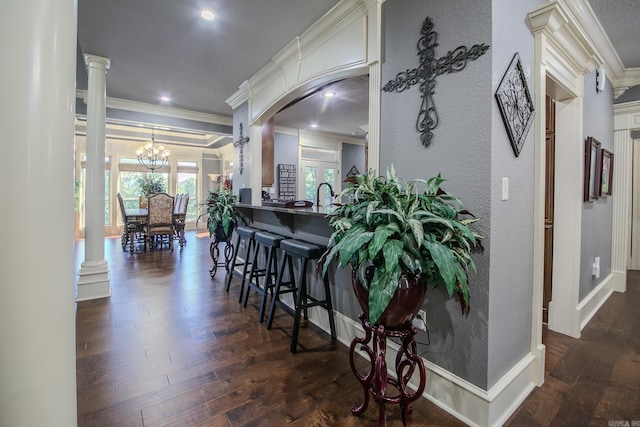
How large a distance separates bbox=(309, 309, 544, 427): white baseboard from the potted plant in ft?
26.7

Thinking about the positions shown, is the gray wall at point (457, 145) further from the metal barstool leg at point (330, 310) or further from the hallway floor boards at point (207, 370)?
the metal barstool leg at point (330, 310)

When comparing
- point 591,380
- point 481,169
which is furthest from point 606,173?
point 481,169

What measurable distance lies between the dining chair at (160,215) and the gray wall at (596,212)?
6616 millimetres

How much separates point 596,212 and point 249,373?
3537 millimetres

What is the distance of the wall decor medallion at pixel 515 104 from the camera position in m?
1.53

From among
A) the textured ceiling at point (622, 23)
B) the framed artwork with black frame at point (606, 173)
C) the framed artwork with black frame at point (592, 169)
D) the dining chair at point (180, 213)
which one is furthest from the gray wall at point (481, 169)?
the dining chair at point (180, 213)

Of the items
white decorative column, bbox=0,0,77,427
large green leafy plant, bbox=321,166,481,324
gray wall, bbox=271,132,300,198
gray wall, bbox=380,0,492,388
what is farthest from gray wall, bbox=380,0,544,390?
gray wall, bbox=271,132,300,198

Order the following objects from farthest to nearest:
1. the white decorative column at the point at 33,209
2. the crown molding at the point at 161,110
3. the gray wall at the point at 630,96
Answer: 1. the crown molding at the point at 161,110
2. the gray wall at the point at 630,96
3. the white decorative column at the point at 33,209

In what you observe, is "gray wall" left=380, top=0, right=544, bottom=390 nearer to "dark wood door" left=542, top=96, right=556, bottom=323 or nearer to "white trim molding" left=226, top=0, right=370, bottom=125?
"white trim molding" left=226, top=0, right=370, bottom=125

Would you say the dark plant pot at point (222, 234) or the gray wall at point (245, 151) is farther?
the gray wall at point (245, 151)

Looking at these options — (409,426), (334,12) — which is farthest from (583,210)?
(334,12)

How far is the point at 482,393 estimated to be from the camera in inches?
59.2

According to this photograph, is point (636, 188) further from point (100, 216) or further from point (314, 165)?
point (100, 216)

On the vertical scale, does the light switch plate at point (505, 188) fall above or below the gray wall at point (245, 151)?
below
